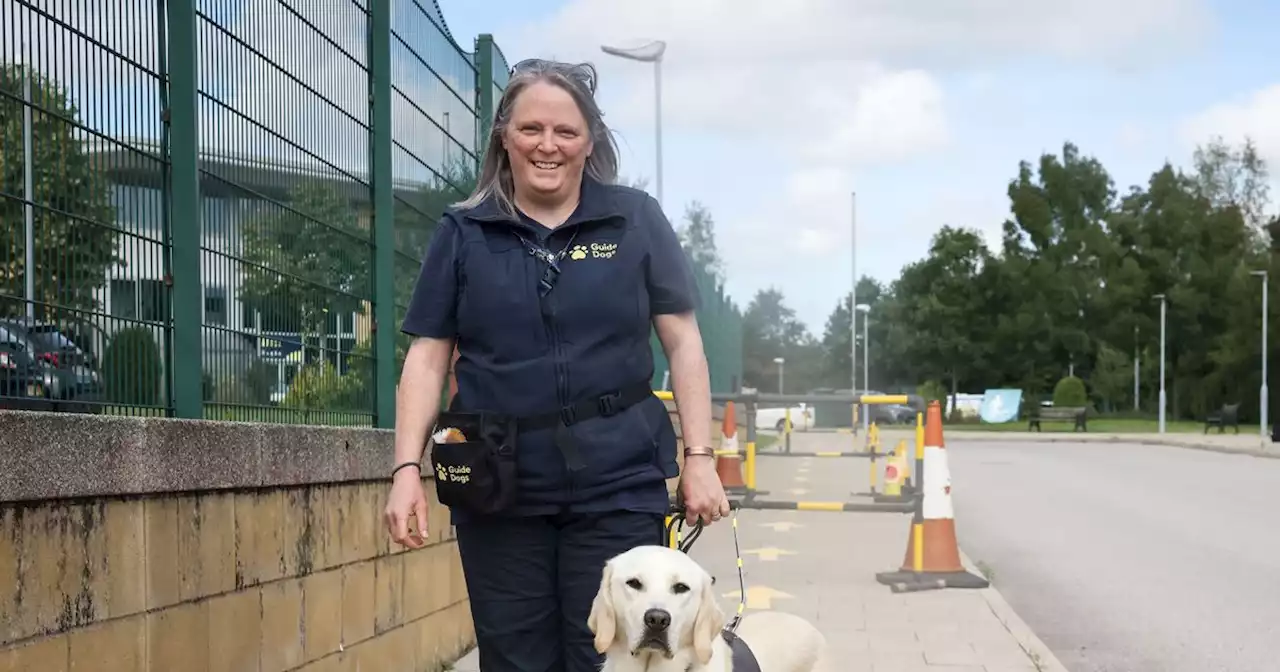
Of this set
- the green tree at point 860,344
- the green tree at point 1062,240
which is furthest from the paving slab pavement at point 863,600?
the green tree at point 860,344

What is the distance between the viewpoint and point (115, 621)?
10.1ft

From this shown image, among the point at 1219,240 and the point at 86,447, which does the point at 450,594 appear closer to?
the point at 86,447

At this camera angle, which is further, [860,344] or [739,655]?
[860,344]

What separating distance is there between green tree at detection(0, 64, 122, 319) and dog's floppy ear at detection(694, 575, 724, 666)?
163 centimetres

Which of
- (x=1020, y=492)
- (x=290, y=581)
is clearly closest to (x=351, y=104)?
(x=290, y=581)

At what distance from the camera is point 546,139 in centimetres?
312

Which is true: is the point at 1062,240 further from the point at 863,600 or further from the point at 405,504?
the point at 405,504

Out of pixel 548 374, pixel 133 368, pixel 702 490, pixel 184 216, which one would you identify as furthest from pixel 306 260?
pixel 702 490

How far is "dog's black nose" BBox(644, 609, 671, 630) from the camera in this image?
323cm

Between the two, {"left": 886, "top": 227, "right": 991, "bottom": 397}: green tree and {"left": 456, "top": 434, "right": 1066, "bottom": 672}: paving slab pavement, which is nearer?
{"left": 456, "top": 434, "right": 1066, "bottom": 672}: paving slab pavement

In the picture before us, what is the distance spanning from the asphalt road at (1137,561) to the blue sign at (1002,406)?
40.7 m

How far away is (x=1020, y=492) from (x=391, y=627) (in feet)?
48.4

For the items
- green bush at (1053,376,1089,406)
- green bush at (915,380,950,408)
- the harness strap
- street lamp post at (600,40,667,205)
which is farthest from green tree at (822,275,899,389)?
the harness strap

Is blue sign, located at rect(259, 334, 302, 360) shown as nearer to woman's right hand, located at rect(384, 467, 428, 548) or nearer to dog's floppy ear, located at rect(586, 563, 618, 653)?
woman's right hand, located at rect(384, 467, 428, 548)
